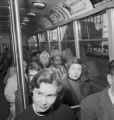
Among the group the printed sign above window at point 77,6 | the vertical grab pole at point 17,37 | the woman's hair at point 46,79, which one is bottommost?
the woman's hair at point 46,79

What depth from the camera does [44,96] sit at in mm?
1564

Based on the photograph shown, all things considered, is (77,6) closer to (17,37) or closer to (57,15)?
(57,15)

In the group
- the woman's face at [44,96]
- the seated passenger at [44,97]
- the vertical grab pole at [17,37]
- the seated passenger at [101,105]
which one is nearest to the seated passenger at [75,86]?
the seated passenger at [101,105]

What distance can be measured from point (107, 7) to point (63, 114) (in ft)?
5.99

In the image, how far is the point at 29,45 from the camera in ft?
35.5

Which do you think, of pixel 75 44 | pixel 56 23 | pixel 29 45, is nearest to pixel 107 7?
pixel 75 44

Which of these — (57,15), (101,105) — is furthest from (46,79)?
(57,15)

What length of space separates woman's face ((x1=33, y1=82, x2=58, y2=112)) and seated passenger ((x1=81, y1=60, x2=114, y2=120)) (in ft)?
1.42

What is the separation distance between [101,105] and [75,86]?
35.0 inches

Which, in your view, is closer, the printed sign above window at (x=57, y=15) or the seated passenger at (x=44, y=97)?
the seated passenger at (x=44, y=97)

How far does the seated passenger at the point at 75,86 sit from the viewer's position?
8.58 ft

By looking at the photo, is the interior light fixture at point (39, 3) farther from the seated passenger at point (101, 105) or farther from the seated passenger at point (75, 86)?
the seated passenger at point (101, 105)

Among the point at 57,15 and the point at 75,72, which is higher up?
the point at 57,15

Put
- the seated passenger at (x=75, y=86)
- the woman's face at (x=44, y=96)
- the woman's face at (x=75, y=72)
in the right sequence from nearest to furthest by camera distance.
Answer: the woman's face at (x=44, y=96) < the seated passenger at (x=75, y=86) < the woman's face at (x=75, y=72)
